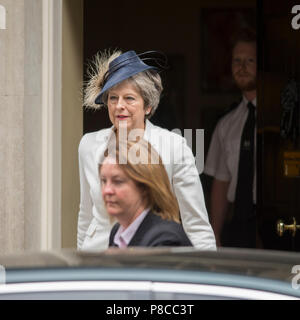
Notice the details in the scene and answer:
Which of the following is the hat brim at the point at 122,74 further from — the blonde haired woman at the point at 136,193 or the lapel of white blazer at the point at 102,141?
the blonde haired woman at the point at 136,193

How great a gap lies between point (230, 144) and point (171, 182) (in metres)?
0.75

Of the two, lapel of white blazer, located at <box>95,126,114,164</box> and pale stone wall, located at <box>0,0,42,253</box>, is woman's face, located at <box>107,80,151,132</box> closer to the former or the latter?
lapel of white blazer, located at <box>95,126,114,164</box>

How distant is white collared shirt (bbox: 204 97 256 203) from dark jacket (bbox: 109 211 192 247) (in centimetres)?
67

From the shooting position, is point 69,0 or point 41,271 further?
point 69,0

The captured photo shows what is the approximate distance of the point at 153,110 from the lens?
6734 mm

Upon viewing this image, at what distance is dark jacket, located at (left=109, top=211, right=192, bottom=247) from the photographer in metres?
6.38

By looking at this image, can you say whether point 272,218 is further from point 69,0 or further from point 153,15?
point 69,0

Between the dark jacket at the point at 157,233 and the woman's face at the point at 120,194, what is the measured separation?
100 millimetres

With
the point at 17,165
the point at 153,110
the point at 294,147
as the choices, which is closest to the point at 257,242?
the point at 294,147

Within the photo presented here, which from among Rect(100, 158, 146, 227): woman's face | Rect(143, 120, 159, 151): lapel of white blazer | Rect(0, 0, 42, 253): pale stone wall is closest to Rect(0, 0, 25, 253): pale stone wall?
Rect(0, 0, 42, 253): pale stone wall

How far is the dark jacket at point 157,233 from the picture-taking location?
6.38 metres

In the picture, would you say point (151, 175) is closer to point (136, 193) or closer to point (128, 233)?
point (136, 193)

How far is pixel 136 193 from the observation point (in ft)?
21.7
